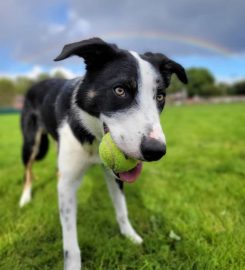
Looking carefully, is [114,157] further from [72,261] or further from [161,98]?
[72,261]

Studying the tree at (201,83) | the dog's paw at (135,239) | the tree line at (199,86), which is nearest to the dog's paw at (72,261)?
the dog's paw at (135,239)

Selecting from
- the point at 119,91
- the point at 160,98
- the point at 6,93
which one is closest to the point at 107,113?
the point at 119,91

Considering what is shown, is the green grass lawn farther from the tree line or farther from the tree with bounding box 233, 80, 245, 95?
the tree with bounding box 233, 80, 245, 95

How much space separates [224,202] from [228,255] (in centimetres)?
136

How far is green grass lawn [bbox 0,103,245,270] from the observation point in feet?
10.6

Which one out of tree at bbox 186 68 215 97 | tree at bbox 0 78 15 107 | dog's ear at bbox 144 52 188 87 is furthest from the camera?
tree at bbox 186 68 215 97

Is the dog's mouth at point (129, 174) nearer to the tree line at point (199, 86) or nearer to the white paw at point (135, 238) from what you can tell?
the white paw at point (135, 238)

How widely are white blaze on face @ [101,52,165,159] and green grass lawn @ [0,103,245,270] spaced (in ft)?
4.24

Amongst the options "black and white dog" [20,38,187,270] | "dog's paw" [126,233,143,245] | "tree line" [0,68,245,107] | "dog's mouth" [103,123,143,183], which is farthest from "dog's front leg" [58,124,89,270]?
"tree line" [0,68,245,107]

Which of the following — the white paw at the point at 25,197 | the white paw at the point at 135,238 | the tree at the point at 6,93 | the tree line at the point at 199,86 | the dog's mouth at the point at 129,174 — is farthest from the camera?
the tree line at the point at 199,86

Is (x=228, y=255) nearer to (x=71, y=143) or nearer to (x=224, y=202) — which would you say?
(x=224, y=202)

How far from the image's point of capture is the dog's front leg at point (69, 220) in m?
3.14

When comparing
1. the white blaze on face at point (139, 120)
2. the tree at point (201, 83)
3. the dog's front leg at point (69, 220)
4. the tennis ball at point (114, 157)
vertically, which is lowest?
the tree at point (201, 83)

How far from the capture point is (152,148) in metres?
2.30
